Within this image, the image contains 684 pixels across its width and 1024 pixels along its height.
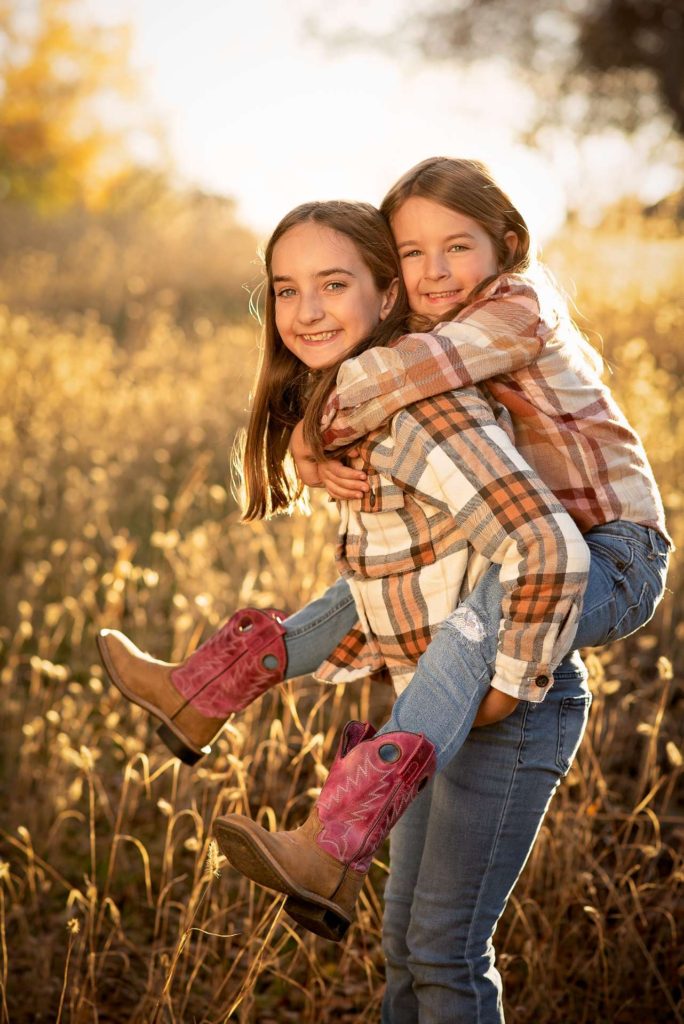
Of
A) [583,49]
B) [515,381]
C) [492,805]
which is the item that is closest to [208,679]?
[492,805]

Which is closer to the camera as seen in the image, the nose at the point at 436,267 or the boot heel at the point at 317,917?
the boot heel at the point at 317,917

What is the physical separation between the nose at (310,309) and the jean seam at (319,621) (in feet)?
2.29

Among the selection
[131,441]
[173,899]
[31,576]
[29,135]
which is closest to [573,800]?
[173,899]

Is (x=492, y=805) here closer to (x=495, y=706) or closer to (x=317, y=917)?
(x=495, y=706)

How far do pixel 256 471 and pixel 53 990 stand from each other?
64.0 inches

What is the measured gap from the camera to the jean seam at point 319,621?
8.28ft

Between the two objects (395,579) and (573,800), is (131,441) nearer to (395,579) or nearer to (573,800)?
(573,800)

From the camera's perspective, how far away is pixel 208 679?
247 centimetres

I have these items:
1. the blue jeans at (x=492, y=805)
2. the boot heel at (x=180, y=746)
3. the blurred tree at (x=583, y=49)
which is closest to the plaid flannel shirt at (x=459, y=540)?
the blue jeans at (x=492, y=805)

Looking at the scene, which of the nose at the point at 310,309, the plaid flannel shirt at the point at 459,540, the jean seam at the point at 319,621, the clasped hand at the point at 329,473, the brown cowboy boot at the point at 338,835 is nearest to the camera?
the brown cowboy boot at the point at 338,835

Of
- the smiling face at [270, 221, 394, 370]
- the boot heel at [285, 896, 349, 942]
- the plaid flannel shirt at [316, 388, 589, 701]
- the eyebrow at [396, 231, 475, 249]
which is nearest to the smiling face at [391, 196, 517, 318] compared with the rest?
the eyebrow at [396, 231, 475, 249]

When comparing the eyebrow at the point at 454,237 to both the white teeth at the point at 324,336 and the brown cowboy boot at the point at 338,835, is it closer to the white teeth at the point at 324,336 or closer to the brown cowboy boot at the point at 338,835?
the white teeth at the point at 324,336

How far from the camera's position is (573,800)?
3555 mm

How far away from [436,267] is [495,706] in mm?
1002
